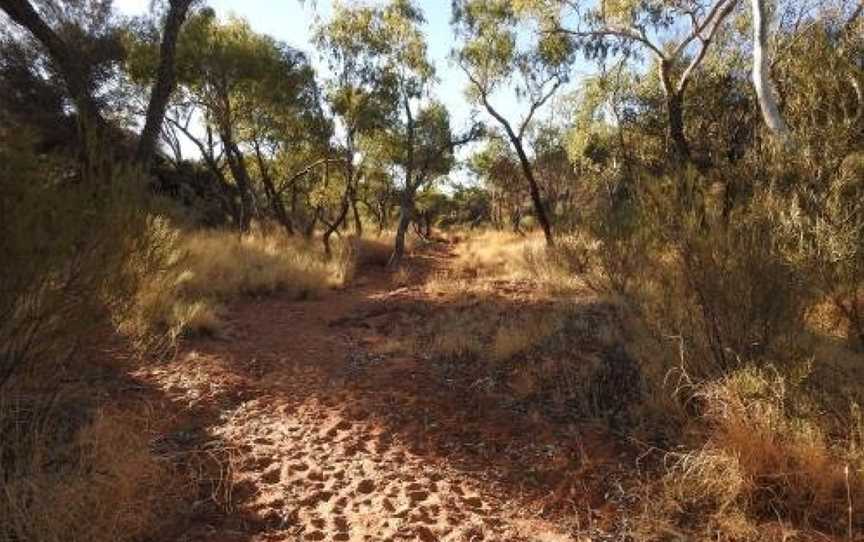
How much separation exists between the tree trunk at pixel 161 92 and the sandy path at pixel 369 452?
2872 mm

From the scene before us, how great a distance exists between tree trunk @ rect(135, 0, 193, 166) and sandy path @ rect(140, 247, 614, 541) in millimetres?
2872

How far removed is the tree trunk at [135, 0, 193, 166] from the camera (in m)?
8.24

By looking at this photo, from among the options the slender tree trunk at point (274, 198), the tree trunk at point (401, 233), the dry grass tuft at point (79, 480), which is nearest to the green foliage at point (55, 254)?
the dry grass tuft at point (79, 480)

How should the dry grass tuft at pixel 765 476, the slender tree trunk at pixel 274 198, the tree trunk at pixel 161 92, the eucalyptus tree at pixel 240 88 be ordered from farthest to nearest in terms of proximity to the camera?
the slender tree trunk at pixel 274 198 < the eucalyptus tree at pixel 240 88 < the tree trunk at pixel 161 92 < the dry grass tuft at pixel 765 476

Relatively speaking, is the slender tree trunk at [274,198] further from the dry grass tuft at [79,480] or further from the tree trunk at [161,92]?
the dry grass tuft at [79,480]


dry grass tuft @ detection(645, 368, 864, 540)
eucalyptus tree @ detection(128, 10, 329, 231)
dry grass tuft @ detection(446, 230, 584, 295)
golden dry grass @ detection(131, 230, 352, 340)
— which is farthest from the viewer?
eucalyptus tree @ detection(128, 10, 329, 231)

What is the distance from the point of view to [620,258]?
8203 mm

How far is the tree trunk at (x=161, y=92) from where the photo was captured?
824 cm

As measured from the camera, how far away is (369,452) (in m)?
4.54

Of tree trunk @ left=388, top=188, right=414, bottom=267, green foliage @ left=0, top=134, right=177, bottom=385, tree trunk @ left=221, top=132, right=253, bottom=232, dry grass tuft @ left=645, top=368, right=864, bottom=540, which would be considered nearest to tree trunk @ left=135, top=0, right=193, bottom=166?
green foliage @ left=0, top=134, right=177, bottom=385

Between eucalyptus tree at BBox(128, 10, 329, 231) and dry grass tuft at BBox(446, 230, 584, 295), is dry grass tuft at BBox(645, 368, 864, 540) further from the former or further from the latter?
eucalyptus tree at BBox(128, 10, 329, 231)

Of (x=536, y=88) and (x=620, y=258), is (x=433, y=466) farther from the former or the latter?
(x=536, y=88)

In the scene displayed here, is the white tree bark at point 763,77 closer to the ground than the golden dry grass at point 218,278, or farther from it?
farther from it

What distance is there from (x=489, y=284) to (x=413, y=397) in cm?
565
